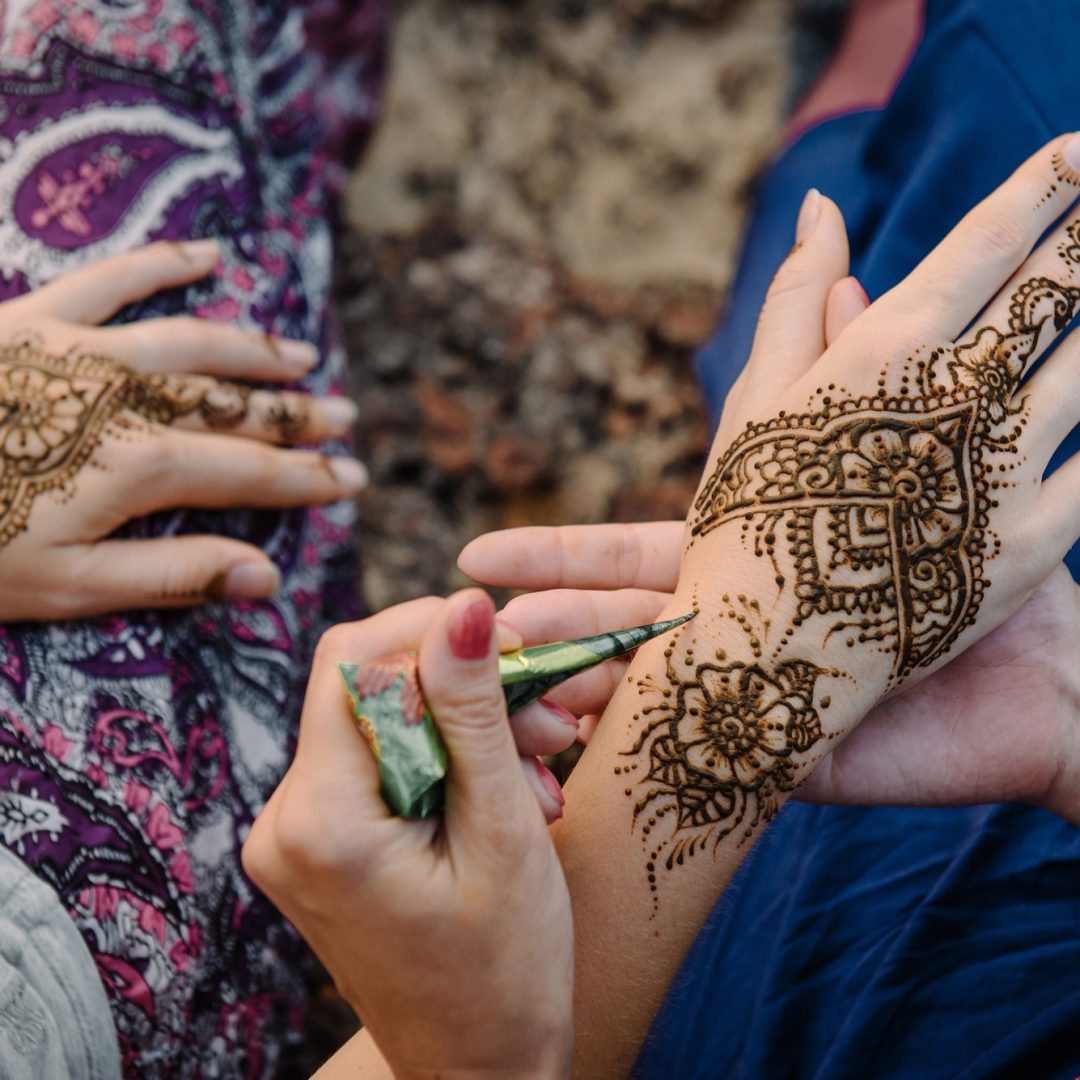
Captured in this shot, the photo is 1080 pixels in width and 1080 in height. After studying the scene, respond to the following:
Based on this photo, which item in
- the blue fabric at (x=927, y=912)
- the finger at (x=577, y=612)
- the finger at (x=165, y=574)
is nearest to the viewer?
the finger at (x=577, y=612)

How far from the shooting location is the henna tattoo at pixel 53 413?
1.20 m

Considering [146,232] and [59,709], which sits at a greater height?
[146,232]

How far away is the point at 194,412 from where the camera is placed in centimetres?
135

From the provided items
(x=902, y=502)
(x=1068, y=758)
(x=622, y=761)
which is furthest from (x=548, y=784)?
(x=1068, y=758)

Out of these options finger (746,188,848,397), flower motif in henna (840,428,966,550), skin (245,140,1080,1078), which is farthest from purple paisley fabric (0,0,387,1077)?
flower motif in henna (840,428,966,550)

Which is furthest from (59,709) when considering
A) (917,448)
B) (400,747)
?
(917,448)

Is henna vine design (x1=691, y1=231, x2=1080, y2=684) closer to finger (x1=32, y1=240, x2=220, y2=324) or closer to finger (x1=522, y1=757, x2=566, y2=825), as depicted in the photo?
finger (x1=522, y1=757, x2=566, y2=825)

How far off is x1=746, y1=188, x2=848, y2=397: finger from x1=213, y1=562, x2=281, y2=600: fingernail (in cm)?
67

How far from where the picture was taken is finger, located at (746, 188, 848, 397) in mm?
1130

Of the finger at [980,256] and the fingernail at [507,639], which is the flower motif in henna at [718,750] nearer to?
the fingernail at [507,639]

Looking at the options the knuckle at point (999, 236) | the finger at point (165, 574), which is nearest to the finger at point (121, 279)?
the finger at point (165, 574)

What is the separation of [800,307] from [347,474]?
0.70 metres

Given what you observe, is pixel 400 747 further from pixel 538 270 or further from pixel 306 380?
pixel 538 270

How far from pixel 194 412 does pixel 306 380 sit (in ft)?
0.84
